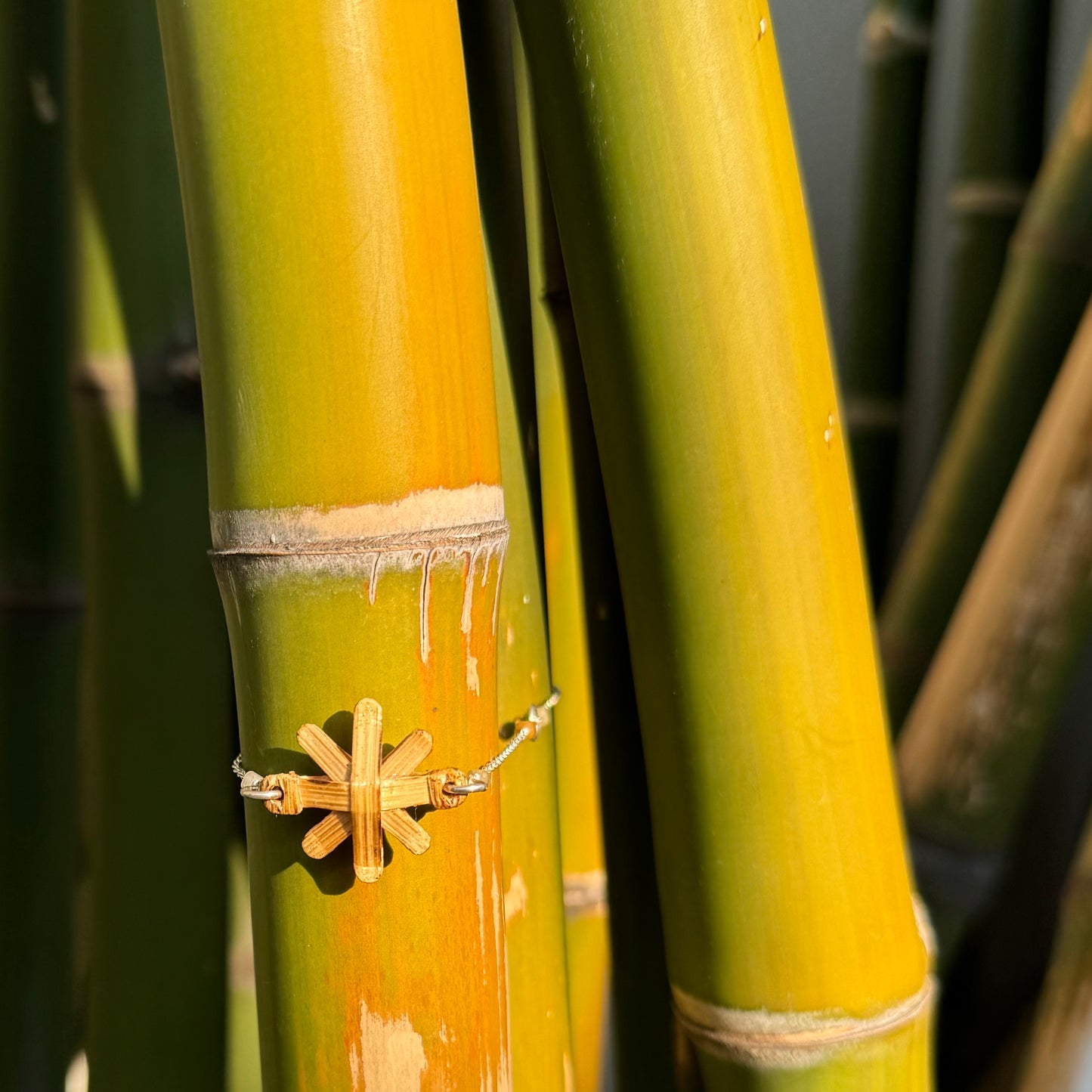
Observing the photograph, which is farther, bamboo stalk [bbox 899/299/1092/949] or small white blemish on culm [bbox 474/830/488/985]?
bamboo stalk [bbox 899/299/1092/949]

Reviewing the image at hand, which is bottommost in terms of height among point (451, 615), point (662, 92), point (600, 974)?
point (600, 974)

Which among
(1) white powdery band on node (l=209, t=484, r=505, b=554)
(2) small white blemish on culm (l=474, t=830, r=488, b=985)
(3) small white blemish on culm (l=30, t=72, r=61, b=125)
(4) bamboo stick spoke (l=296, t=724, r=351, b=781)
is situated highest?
(3) small white blemish on culm (l=30, t=72, r=61, b=125)

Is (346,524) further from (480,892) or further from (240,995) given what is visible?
(240,995)

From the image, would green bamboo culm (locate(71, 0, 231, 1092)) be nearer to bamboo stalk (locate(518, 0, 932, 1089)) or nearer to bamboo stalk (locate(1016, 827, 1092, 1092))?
bamboo stalk (locate(518, 0, 932, 1089))

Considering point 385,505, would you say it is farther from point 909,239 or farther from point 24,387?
point 909,239

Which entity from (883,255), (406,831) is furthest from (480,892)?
(883,255)

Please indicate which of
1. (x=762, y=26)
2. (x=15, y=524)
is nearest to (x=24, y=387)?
(x=15, y=524)

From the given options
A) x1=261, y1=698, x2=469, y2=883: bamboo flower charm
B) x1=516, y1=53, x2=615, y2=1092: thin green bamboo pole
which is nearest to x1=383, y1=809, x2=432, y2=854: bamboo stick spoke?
x1=261, y1=698, x2=469, y2=883: bamboo flower charm
